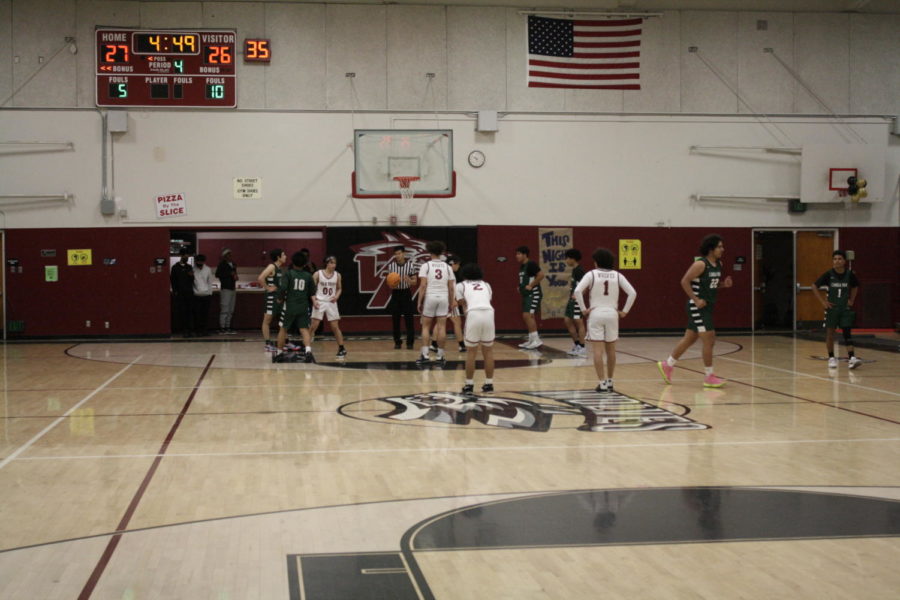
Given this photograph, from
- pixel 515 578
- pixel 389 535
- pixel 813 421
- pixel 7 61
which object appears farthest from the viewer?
pixel 7 61

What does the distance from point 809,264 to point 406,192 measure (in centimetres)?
972

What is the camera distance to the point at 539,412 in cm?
A: 955

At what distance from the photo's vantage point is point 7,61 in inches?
762

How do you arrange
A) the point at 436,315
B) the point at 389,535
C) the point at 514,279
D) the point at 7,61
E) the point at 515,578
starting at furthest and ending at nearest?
the point at 514,279
the point at 7,61
the point at 436,315
the point at 389,535
the point at 515,578

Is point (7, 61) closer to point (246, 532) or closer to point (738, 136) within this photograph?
point (738, 136)

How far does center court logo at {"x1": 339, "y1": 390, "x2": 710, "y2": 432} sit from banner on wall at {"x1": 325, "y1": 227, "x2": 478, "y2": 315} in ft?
32.1

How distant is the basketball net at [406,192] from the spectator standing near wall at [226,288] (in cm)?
425

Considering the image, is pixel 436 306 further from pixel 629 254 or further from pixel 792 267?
pixel 792 267

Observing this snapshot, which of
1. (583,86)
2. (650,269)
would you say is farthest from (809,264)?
(583,86)

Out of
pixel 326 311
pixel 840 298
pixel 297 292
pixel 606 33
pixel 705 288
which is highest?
pixel 606 33

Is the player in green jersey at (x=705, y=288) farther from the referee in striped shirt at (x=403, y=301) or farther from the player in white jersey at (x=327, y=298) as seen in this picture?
the referee in striped shirt at (x=403, y=301)

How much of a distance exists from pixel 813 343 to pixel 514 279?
651 centimetres

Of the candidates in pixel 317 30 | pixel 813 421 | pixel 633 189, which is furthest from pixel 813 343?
pixel 317 30

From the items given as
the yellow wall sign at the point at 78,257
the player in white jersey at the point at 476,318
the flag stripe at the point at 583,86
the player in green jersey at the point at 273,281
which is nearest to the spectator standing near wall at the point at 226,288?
the yellow wall sign at the point at 78,257
